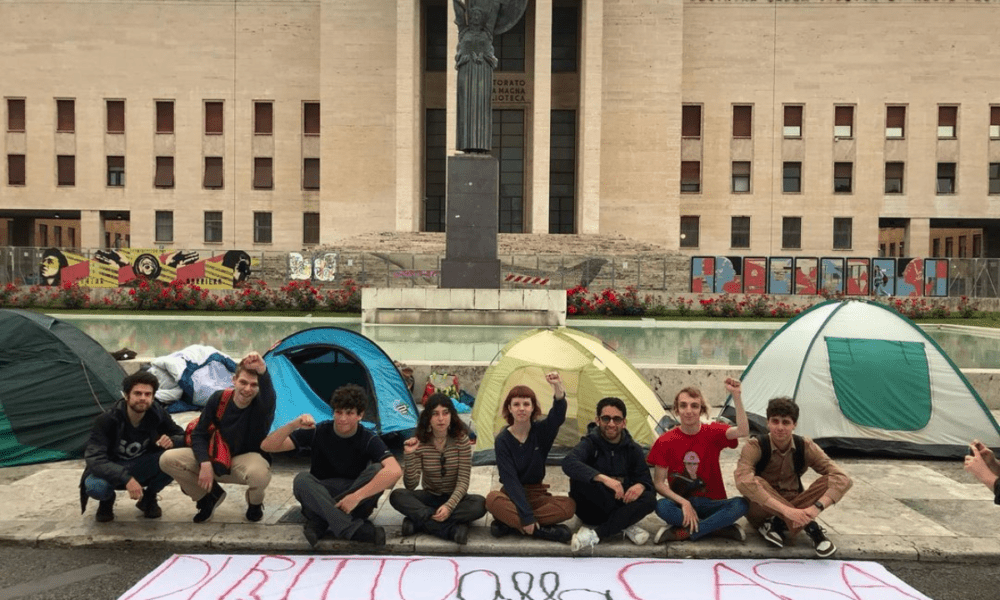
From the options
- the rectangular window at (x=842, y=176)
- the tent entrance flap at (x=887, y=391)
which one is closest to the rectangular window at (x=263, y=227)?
the rectangular window at (x=842, y=176)

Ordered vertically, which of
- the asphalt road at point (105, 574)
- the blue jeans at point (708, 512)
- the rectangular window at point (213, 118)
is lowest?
the asphalt road at point (105, 574)

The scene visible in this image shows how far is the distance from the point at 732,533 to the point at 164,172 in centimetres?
4808

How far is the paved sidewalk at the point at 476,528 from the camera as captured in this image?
6.15m

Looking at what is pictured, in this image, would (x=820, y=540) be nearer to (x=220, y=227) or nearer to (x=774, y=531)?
(x=774, y=531)

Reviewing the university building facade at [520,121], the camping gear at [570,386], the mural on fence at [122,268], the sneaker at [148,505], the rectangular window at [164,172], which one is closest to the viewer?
the sneaker at [148,505]

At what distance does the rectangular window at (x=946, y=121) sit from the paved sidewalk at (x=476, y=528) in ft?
152

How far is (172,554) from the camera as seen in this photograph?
6055 millimetres

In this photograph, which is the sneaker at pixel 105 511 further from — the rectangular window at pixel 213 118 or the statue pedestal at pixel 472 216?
the rectangular window at pixel 213 118

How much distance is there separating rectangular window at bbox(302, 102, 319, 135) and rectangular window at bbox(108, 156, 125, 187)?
11.1 meters

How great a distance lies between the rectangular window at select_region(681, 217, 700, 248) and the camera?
48.0 meters

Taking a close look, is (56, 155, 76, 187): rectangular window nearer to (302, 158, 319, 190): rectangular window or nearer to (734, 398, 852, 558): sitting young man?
(302, 158, 319, 190): rectangular window

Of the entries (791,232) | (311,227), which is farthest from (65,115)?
(791,232)

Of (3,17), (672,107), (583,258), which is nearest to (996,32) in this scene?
(672,107)

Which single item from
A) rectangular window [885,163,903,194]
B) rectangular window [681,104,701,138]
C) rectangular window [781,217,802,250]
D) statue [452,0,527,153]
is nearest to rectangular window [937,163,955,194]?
rectangular window [885,163,903,194]
